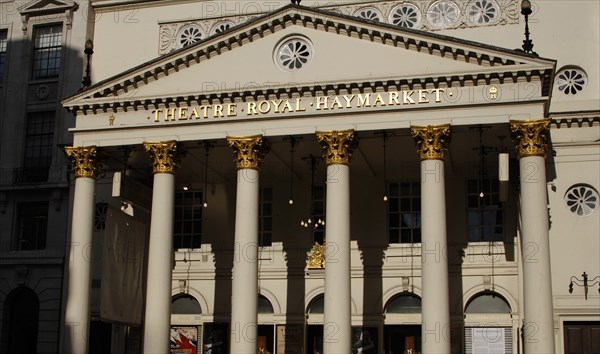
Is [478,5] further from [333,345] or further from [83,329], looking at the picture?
[83,329]

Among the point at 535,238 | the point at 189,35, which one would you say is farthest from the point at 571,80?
the point at 189,35

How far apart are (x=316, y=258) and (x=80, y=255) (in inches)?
317

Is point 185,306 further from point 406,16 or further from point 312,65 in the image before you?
point 406,16

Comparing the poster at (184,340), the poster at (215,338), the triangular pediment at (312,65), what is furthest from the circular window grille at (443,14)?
the poster at (184,340)

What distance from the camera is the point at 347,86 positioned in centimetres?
2594

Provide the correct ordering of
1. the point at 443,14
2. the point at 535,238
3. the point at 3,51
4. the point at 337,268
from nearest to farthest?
the point at 535,238 → the point at 337,268 → the point at 443,14 → the point at 3,51

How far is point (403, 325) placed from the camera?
2964 cm

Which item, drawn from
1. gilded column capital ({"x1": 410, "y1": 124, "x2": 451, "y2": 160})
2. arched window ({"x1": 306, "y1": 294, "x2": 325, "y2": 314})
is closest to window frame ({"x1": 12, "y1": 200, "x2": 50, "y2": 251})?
arched window ({"x1": 306, "y1": 294, "x2": 325, "y2": 314})

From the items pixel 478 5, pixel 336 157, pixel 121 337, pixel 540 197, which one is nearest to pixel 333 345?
pixel 336 157

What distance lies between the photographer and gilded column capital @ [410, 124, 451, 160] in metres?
25.1

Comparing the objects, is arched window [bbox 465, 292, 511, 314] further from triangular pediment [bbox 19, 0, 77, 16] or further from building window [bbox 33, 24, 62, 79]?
triangular pediment [bbox 19, 0, 77, 16]

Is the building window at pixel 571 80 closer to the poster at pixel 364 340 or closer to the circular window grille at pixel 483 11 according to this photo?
the circular window grille at pixel 483 11

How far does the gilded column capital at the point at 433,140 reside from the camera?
82.3 ft

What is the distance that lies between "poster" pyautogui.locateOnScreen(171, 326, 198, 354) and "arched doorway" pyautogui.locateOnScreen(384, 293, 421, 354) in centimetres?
679
